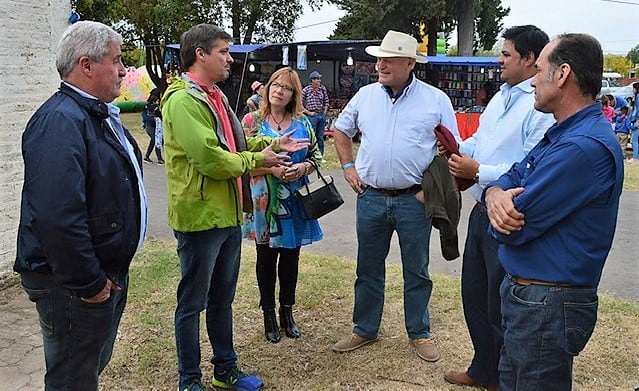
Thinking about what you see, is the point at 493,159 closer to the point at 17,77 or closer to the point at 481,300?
the point at 481,300

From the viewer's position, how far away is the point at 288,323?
169 inches

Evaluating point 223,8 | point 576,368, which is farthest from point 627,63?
point 576,368

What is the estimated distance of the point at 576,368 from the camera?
387 cm

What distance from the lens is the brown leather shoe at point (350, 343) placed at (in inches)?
160

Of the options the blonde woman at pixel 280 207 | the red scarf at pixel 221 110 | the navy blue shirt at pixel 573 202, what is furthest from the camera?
the blonde woman at pixel 280 207

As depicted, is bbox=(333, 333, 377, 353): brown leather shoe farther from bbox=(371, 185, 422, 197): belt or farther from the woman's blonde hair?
the woman's blonde hair

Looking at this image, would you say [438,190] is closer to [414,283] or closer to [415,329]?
[414,283]

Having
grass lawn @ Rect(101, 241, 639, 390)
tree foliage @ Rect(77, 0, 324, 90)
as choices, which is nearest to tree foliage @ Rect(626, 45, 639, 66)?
tree foliage @ Rect(77, 0, 324, 90)

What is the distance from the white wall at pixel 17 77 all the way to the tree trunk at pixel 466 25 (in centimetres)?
2111

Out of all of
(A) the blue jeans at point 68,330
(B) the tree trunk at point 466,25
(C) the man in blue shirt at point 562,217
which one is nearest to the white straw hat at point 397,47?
(C) the man in blue shirt at point 562,217

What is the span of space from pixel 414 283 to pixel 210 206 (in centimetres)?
158

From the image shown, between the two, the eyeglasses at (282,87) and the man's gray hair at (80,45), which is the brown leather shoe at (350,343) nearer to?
the eyeglasses at (282,87)

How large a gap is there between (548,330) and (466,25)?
23507 millimetres

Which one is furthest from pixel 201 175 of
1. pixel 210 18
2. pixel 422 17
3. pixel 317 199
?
pixel 422 17
